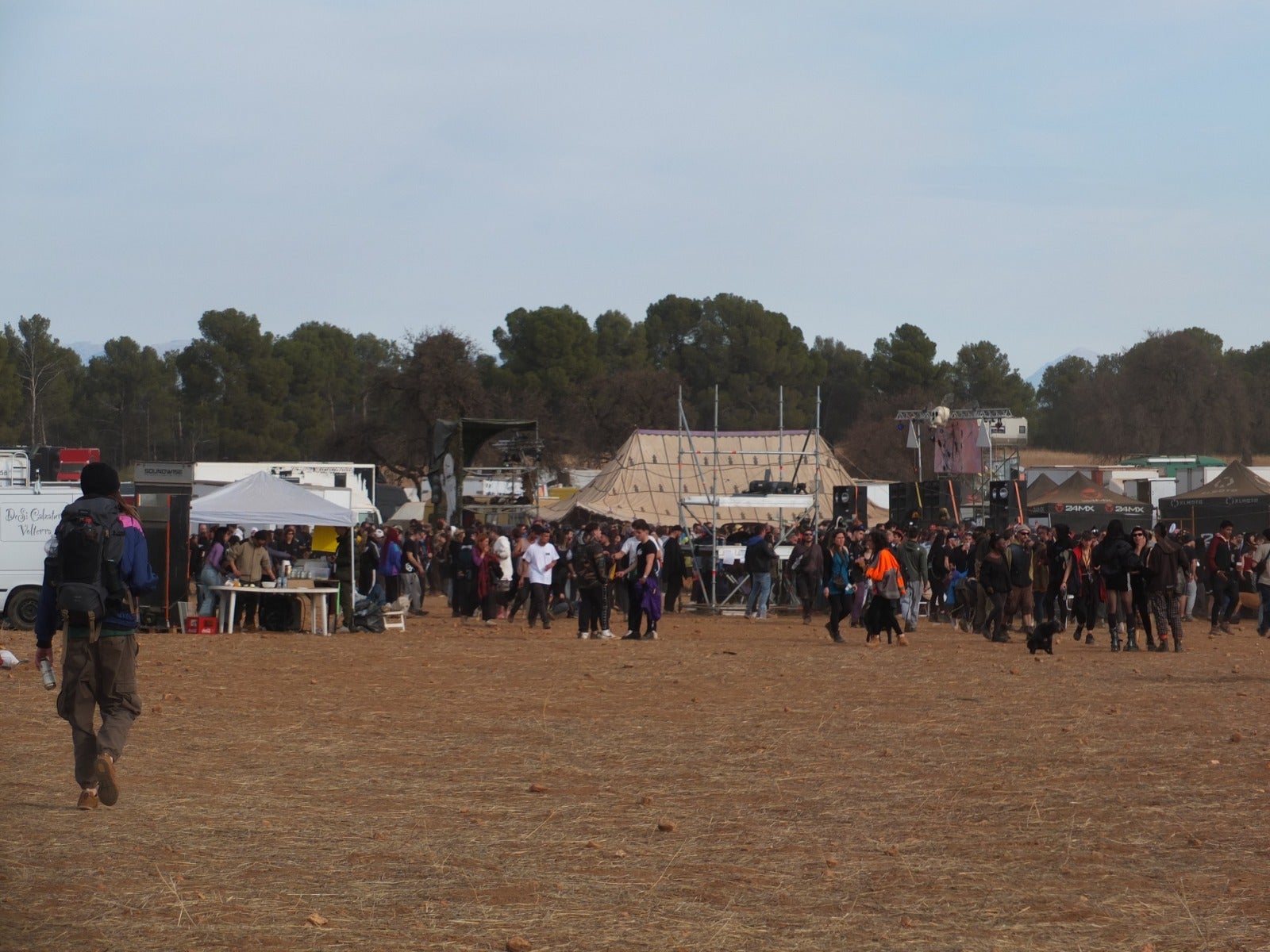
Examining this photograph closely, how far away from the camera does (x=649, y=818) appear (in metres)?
8.04

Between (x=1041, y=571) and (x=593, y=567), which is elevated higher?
(x=593, y=567)

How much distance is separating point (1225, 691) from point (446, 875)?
989 centimetres

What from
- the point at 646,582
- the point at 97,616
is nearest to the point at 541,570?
the point at 646,582

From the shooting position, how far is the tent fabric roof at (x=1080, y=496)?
37938 millimetres

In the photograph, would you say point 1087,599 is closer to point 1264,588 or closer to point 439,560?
point 1264,588

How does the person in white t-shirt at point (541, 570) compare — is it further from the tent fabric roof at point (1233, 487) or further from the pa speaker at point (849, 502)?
the tent fabric roof at point (1233, 487)

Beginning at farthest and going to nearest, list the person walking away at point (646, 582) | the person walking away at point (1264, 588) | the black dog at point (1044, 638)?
the person walking away at point (1264, 588), the person walking away at point (646, 582), the black dog at point (1044, 638)

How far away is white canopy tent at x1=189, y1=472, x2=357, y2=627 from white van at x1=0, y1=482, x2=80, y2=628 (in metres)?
1.91

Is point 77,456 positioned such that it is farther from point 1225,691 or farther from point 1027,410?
point 1027,410

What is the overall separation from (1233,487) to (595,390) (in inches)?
1760

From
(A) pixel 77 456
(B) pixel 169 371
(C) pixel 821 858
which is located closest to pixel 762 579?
(A) pixel 77 456

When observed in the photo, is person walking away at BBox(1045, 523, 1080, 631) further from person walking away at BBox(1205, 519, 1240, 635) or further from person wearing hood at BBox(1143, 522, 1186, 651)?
person walking away at BBox(1205, 519, 1240, 635)

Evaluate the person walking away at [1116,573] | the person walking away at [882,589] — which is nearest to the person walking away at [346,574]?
the person walking away at [882,589]

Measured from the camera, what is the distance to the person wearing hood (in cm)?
1856
